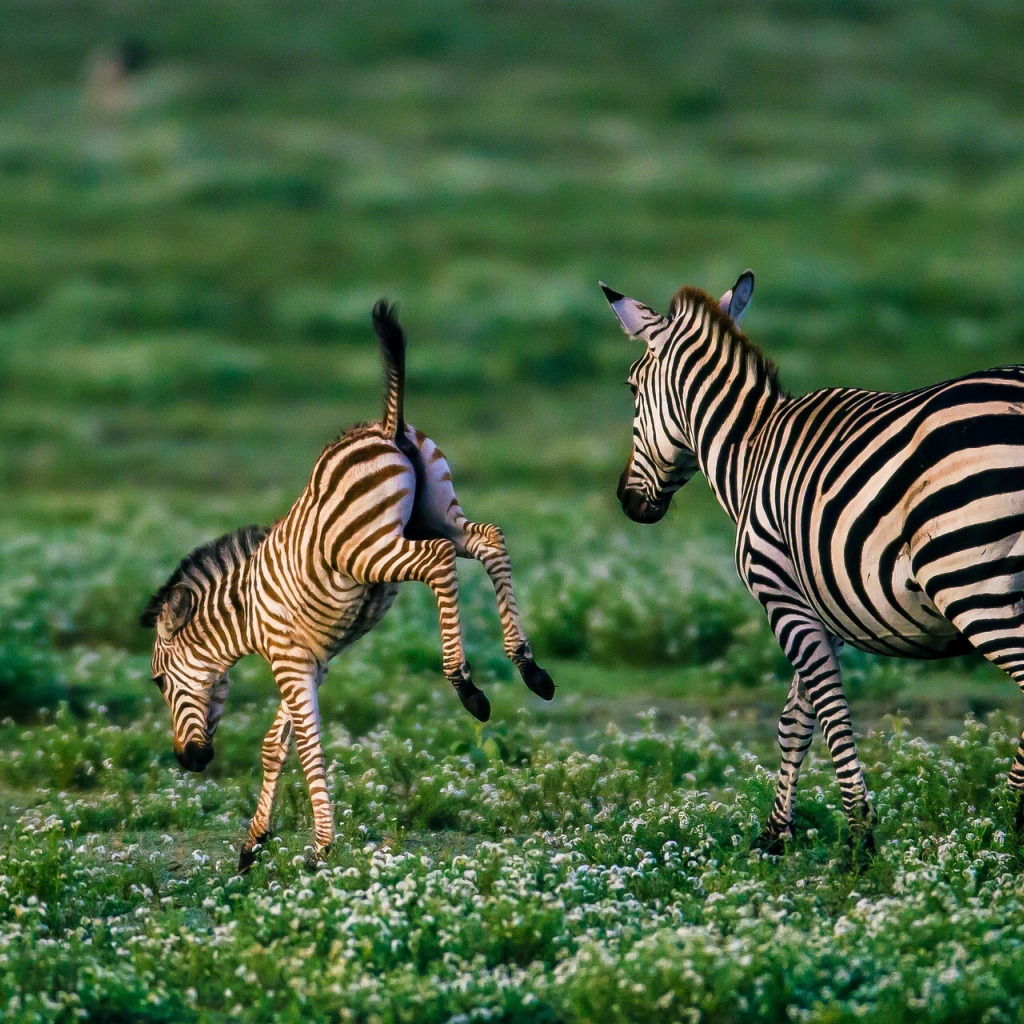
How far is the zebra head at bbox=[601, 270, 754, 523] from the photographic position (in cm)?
854

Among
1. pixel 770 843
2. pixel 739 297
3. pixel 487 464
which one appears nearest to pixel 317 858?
pixel 770 843

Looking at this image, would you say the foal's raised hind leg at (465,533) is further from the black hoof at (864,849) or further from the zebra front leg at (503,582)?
the black hoof at (864,849)

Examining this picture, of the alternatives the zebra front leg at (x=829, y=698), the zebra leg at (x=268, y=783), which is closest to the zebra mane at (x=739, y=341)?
the zebra front leg at (x=829, y=698)

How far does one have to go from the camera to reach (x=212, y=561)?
28.9 ft

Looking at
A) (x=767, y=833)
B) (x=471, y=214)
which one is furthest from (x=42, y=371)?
(x=767, y=833)

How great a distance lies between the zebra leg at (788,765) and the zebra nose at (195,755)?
113 inches

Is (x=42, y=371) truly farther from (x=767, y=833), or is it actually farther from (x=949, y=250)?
(x=767, y=833)

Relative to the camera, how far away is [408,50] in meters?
56.9

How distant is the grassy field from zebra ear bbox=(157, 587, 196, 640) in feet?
3.77

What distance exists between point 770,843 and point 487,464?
16.1 metres

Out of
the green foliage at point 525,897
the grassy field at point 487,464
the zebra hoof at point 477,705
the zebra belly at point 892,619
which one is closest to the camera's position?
the green foliage at point 525,897

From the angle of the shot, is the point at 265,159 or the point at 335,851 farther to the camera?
the point at 265,159

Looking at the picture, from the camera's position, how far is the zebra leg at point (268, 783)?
8.09m

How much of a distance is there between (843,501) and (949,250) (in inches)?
1261
